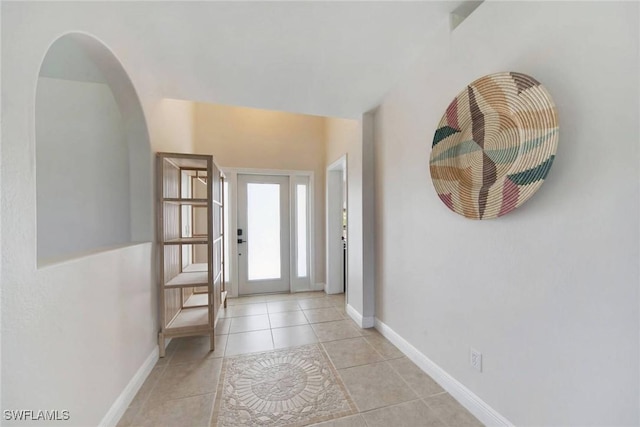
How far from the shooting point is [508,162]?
1.26 m

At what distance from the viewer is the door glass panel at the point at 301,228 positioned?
13.8 feet

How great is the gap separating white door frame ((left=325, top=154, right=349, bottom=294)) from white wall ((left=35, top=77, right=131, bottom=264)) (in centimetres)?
265

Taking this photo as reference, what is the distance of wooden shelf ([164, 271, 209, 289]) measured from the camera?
7.44 ft

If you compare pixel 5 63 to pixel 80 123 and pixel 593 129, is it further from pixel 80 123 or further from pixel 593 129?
pixel 593 129

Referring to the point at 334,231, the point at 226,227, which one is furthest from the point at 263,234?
the point at 334,231

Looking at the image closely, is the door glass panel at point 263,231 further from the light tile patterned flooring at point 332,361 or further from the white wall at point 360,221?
the white wall at point 360,221

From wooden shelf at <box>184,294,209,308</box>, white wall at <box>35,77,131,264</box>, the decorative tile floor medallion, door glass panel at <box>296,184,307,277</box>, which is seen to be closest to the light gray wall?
white wall at <box>35,77,131,264</box>

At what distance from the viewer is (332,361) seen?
2.15 m

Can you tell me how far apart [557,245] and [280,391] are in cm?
188

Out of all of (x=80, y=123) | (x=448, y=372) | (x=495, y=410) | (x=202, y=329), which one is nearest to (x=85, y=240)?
(x=80, y=123)

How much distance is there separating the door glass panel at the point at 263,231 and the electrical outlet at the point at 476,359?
309 cm

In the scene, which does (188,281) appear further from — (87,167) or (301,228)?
(301,228)

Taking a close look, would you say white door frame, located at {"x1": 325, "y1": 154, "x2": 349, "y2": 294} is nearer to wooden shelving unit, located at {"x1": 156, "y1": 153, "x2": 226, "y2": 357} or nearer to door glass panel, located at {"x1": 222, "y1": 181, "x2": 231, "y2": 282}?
door glass panel, located at {"x1": 222, "y1": 181, "x2": 231, "y2": 282}

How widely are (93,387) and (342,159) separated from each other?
3.10m
